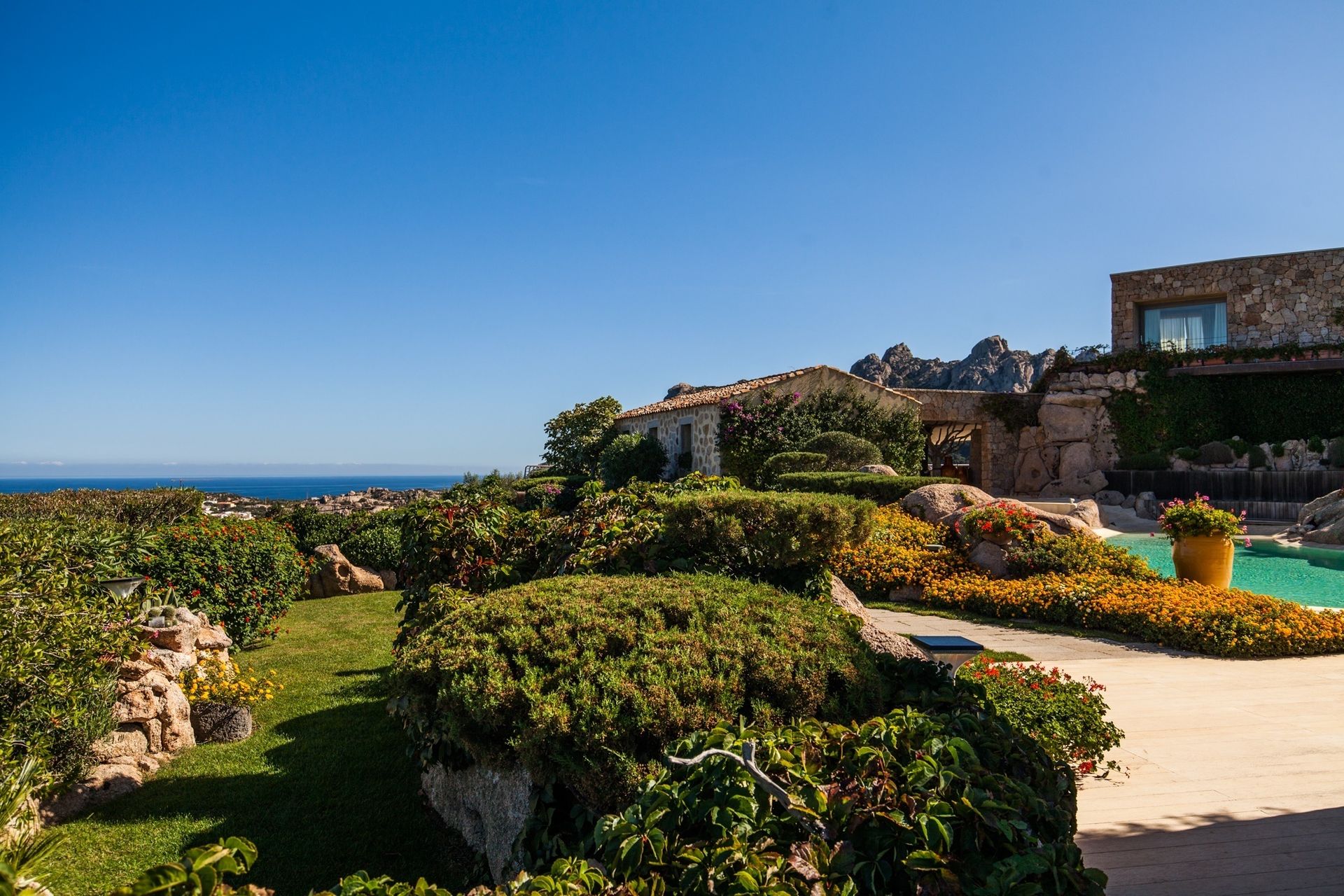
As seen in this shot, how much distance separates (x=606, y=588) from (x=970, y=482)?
76.8 feet

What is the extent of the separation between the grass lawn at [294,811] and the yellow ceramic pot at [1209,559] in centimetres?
919

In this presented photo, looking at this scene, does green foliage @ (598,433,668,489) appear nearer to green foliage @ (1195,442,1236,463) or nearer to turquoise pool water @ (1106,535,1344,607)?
turquoise pool water @ (1106,535,1344,607)

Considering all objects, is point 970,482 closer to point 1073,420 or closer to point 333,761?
point 1073,420

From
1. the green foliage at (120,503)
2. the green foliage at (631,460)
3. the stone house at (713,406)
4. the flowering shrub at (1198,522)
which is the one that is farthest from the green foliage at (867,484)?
the green foliage at (120,503)

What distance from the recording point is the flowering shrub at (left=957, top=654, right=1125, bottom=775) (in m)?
3.81

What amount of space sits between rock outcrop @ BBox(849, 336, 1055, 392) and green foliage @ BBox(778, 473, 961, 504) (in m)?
28.8

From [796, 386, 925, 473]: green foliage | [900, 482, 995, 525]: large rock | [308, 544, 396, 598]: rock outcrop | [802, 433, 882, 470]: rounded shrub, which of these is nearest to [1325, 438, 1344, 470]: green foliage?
[796, 386, 925, 473]: green foliage

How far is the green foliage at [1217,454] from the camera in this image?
800 inches

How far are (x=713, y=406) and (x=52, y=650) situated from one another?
1631 cm

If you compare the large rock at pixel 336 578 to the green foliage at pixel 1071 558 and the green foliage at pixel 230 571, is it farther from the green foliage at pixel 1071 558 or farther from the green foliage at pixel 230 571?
the green foliage at pixel 1071 558

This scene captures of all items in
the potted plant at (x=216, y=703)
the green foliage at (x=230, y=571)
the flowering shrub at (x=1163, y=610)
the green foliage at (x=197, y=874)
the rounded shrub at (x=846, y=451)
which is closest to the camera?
the green foliage at (x=197, y=874)

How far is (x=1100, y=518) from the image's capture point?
18.0 m

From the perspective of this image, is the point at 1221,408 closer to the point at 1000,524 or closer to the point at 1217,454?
the point at 1217,454

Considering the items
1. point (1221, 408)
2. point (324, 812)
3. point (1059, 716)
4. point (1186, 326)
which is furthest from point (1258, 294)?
point (324, 812)
